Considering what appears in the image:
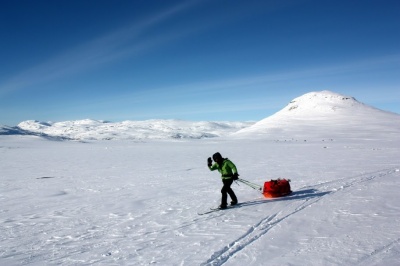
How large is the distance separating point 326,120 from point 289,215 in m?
114

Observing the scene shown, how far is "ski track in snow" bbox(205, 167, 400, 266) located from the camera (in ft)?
21.2

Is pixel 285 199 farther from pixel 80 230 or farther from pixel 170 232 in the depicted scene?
pixel 80 230

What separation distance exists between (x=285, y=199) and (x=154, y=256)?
20.5 ft

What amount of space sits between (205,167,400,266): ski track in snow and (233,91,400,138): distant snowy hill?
67.8 meters

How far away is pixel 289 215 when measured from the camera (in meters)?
9.30

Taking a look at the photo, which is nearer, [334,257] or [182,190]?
[334,257]

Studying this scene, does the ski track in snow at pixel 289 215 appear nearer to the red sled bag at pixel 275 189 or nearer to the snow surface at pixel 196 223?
the snow surface at pixel 196 223

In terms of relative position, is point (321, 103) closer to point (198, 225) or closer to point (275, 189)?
point (275, 189)

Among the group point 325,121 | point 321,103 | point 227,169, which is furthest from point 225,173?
point 321,103

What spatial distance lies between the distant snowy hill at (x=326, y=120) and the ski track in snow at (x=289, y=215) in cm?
6784

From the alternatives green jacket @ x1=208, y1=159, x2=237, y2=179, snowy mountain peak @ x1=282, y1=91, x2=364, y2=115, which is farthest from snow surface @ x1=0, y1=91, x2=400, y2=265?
snowy mountain peak @ x1=282, y1=91, x2=364, y2=115

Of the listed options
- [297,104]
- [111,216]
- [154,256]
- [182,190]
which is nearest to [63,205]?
[111,216]

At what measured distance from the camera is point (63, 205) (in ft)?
38.3

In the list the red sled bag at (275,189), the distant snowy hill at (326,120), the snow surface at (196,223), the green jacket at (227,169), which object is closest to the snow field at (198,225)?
the snow surface at (196,223)
